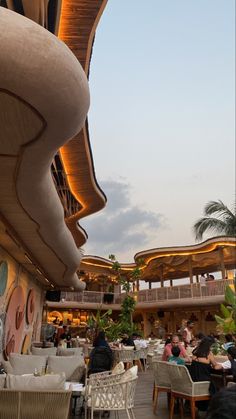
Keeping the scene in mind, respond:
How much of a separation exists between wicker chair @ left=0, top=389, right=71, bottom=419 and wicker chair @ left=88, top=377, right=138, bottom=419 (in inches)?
46.4

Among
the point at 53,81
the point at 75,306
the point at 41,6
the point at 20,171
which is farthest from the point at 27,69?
the point at 75,306

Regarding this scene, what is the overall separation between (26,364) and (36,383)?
2.80 m

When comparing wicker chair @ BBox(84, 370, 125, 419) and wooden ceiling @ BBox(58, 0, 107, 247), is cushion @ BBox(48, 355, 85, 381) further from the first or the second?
wooden ceiling @ BBox(58, 0, 107, 247)

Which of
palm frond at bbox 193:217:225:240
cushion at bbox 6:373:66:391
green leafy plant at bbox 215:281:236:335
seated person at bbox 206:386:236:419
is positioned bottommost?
cushion at bbox 6:373:66:391

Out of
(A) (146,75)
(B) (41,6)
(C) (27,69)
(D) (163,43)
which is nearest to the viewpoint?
(C) (27,69)

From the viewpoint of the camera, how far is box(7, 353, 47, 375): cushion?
6473 mm

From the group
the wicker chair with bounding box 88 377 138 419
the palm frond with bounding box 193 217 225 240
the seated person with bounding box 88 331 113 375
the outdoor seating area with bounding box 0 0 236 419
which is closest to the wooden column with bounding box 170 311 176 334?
the outdoor seating area with bounding box 0 0 236 419

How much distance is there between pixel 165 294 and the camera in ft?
69.9

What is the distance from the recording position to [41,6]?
3.90 metres

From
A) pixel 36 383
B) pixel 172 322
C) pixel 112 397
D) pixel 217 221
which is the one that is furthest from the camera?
pixel 172 322

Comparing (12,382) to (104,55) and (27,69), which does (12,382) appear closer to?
(27,69)

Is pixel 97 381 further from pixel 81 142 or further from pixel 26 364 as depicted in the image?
pixel 81 142

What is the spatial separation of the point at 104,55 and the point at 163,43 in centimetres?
278

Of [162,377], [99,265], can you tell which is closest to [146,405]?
[162,377]
